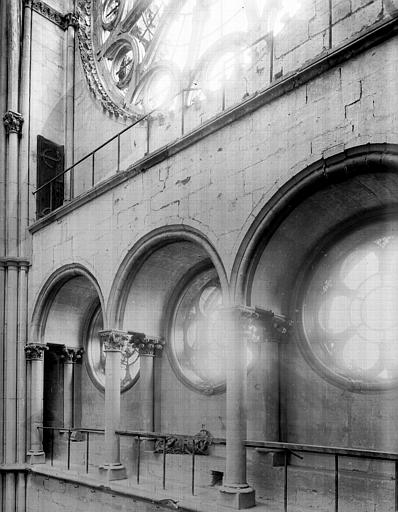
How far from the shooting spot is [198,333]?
10461mm

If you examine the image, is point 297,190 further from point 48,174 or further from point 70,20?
point 70,20

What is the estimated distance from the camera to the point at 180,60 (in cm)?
1192

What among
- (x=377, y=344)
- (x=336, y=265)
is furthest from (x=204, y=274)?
(x=377, y=344)

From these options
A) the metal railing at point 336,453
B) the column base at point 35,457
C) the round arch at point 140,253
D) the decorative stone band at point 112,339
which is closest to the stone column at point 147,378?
the decorative stone band at point 112,339

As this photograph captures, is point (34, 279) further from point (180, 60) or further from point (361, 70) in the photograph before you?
point (361, 70)

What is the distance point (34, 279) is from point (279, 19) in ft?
20.8

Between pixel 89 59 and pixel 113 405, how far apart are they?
25.3 ft

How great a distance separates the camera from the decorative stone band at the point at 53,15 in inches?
528

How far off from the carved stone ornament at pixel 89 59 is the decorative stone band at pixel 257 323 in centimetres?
606

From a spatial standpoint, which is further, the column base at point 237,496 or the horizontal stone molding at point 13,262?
the horizontal stone molding at point 13,262

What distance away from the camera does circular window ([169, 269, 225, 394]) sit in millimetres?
10180

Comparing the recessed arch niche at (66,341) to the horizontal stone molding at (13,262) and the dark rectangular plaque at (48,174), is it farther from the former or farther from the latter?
the dark rectangular plaque at (48,174)

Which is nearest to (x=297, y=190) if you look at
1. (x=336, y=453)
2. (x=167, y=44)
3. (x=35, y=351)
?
(x=336, y=453)

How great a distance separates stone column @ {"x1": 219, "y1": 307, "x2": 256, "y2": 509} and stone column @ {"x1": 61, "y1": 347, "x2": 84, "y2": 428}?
5535 mm
